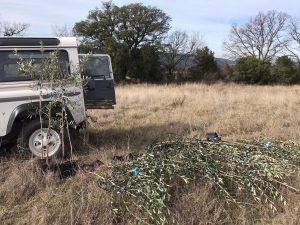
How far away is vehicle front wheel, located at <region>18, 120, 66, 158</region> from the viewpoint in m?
6.38

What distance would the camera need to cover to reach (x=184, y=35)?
43344mm

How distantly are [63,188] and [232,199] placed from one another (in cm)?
201

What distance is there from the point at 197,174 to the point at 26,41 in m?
3.67

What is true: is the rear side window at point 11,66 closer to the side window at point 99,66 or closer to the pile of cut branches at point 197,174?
the side window at point 99,66

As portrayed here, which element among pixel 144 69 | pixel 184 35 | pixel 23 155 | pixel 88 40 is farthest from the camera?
pixel 184 35

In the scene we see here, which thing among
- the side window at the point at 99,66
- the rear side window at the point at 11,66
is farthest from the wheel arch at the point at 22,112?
the side window at the point at 99,66

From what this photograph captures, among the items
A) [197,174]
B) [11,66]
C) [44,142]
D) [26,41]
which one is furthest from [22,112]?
[197,174]

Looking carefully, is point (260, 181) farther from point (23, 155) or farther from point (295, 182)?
point (23, 155)

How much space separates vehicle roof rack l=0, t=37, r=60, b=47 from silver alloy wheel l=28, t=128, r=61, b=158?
1428 mm

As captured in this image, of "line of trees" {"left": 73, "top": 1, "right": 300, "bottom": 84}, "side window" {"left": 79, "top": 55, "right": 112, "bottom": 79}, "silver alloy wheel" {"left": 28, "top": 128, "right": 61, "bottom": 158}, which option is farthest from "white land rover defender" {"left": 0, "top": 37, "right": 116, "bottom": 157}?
"line of trees" {"left": 73, "top": 1, "right": 300, "bottom": 84}

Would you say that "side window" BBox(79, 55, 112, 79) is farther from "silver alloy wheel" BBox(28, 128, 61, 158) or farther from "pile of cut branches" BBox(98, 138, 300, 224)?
"pile of cut branches" BBox(98, 138, 300, 224)

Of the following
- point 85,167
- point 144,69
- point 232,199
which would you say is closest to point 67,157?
point 85,167

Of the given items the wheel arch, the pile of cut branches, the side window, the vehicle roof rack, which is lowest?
the pile of cut branches

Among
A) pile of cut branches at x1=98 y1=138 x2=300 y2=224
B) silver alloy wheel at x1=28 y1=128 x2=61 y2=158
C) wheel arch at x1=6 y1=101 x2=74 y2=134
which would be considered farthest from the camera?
silver alloy wheel at x1=28 y1=128 x2=61 y2=158
